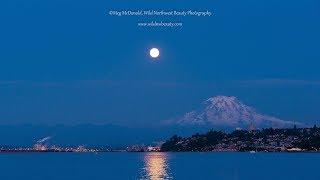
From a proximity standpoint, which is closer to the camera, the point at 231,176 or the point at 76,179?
the point at 76,179

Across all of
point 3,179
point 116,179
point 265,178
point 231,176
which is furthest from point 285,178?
point 3,179

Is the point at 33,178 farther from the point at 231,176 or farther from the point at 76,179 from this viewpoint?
the point at 231,176

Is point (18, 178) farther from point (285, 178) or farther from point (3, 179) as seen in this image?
point (285, 178)

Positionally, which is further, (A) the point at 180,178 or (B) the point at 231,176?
(B) the point at 231,176

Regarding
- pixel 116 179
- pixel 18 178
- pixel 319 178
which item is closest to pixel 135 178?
pixel 116 179

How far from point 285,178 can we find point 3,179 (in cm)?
4821

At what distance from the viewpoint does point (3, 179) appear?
112188mm

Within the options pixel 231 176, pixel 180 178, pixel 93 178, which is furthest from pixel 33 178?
pixel 231 176

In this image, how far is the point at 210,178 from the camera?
382ft

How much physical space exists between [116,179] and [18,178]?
55.4ft

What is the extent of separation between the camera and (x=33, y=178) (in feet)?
388

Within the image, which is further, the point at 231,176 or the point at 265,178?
the point at 231,176

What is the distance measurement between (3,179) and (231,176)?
41277 millimetres

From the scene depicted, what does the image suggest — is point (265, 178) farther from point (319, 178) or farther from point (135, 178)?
point (135, 178)
